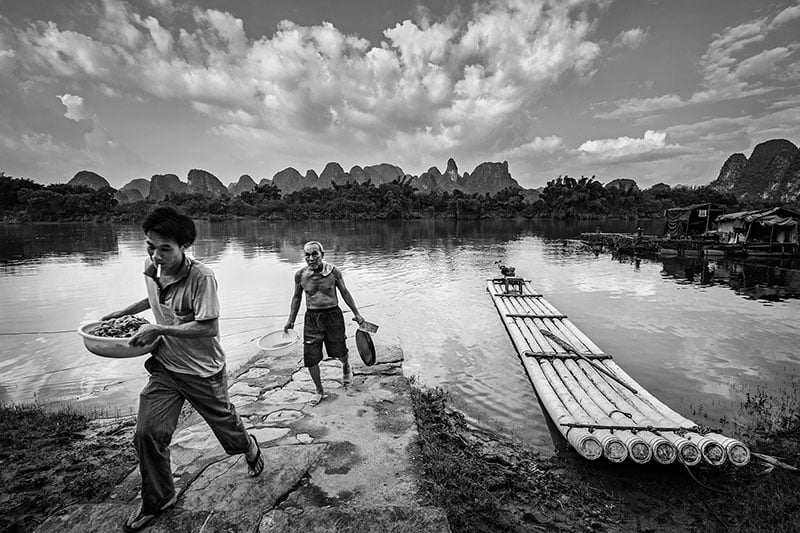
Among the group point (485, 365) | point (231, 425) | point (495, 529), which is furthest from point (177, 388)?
point (485, 365)

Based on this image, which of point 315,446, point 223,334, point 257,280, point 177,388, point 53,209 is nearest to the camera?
point 177,388

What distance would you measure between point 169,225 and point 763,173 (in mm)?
117736

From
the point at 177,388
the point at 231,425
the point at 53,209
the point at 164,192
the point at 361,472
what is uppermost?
the point at 164,192

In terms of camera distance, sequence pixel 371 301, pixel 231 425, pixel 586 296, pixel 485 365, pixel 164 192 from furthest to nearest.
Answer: pixel 164 192 < pixel 586 296 < pixel 371 301 < pixel 485 365 < pixel 231 425

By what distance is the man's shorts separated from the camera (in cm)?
397

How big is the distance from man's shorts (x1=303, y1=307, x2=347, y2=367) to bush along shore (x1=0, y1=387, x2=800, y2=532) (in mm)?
1245

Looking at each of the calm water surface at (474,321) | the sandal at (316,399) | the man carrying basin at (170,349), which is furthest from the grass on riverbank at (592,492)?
the man carrying basin at (170,349)

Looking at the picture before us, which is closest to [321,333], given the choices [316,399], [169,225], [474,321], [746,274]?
[316,399]

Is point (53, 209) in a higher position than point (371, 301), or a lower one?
higher

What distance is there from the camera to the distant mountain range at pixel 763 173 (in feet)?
222

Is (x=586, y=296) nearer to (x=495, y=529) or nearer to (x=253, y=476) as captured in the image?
(x=495, y=529)

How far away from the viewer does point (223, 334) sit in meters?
8.19

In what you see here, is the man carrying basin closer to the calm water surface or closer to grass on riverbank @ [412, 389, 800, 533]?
grass on riverbank @ [412, 389, 800, 533]

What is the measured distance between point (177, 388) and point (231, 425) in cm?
42
